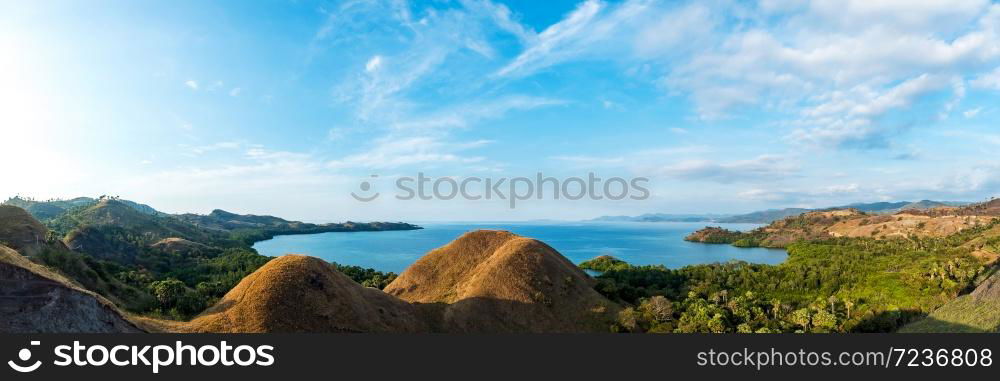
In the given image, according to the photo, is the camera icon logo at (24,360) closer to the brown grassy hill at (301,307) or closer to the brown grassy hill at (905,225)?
the brown grassy hill at (301,307)

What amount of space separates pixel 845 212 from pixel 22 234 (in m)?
226

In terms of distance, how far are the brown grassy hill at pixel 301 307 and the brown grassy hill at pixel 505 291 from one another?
4.48 metres

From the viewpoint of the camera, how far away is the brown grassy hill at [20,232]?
179 ft

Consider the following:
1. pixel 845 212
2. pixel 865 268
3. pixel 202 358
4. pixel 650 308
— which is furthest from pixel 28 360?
pixel 845 212

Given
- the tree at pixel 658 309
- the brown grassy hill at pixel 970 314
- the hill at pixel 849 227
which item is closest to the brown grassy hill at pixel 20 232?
the tree at pixel 658 309

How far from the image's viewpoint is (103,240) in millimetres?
108812

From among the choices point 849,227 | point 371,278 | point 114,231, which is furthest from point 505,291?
point 849,227

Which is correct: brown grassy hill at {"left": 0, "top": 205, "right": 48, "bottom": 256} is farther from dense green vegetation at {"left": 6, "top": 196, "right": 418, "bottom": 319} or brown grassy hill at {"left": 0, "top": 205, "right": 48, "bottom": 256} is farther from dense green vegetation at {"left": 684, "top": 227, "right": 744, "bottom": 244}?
dense green vegetation at {"left": 684, "top": 227, "right": 744, "bottom": 244}

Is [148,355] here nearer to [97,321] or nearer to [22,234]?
[97,321]

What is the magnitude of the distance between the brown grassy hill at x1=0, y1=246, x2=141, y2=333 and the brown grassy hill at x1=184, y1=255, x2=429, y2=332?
4.64 metres

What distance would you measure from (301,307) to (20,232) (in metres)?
52.5

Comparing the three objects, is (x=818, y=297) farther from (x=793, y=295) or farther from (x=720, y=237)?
(x=720, y=237)

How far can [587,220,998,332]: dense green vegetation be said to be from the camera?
38.4 metres

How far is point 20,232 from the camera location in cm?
5847
